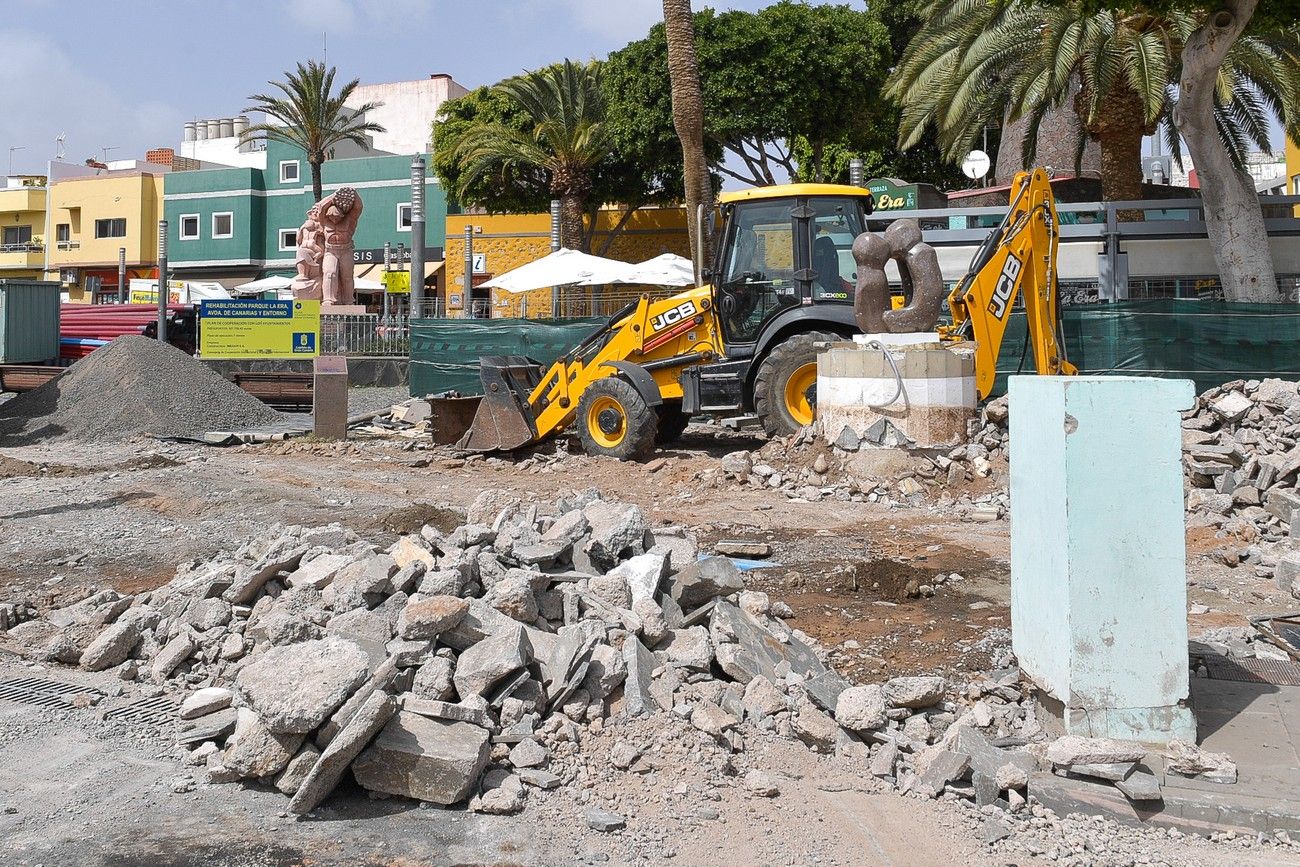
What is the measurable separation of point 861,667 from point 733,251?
821 centimetres

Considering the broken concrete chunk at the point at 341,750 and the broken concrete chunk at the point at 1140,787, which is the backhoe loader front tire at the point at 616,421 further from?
the broken concrete chunk at the point at 1140,787

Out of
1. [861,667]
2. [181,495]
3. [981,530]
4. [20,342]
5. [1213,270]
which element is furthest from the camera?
[20,342]

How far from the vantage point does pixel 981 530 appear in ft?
34.9

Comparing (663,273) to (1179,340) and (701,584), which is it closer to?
(1179,340)

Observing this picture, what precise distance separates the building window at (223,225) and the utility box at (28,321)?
3435cm

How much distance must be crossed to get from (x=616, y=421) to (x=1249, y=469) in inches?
264

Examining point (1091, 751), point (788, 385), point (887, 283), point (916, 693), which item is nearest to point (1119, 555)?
point (1091, 751)

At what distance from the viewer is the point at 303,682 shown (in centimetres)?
460

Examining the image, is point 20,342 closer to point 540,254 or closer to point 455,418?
point 455,418


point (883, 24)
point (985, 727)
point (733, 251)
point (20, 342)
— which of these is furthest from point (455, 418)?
point (883, 24)

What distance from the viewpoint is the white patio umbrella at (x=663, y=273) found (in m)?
26.0

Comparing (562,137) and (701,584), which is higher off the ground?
(562,137)

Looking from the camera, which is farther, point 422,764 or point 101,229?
point 101,229

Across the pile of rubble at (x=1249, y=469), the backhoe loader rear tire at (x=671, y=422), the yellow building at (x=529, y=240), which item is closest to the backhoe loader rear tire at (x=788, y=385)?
the backhoe loader rear tire at (x=671, y=422)
